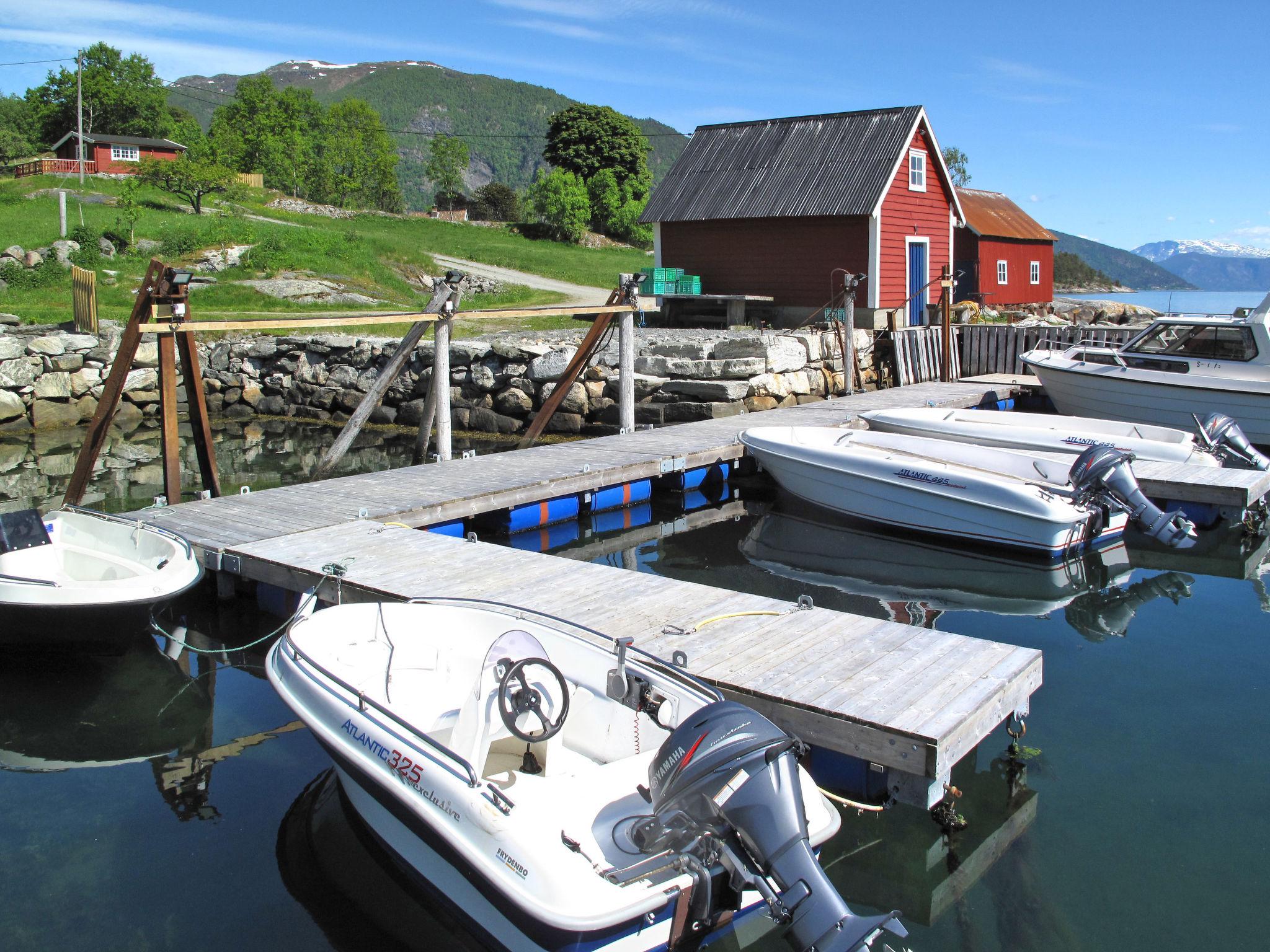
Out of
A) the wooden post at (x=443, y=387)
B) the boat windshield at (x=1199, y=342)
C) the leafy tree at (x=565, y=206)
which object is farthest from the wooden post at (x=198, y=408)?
the leafy tree at (x=565, y=206)

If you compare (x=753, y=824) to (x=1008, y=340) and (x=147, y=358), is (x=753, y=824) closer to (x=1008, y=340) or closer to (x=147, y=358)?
(x=1008, y=340)

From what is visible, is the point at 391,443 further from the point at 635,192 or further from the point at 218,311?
the point at 635,192

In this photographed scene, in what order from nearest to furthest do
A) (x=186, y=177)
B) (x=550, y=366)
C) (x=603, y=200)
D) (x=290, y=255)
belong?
(x=550, y=366), (x=290, y=255), (x=186, y=177), (x=603, y=200)

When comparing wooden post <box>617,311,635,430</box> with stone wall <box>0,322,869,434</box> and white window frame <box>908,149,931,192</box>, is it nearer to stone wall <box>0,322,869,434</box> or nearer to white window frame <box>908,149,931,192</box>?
stone wall <box>0,322,869,434</box>

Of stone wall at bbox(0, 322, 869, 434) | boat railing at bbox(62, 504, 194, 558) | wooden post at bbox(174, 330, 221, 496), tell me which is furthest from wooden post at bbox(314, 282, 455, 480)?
stone wall at bbox(0, 322, 869, 434)

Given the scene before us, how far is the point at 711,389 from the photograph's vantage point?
49.2 ft

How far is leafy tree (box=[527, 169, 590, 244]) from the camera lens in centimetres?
4519

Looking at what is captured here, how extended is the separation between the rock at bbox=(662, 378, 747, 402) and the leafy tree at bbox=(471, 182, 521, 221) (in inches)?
2111

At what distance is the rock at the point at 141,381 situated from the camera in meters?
18.4

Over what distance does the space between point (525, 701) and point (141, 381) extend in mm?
16795

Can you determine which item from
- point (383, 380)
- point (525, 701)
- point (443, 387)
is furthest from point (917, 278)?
point (525, 701)

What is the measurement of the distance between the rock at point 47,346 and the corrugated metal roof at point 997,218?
74.7 feet

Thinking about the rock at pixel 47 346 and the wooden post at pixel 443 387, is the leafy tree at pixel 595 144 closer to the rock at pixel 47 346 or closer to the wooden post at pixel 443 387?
the rock at pixel 47 346

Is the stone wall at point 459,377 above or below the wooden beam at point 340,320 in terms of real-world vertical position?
below
